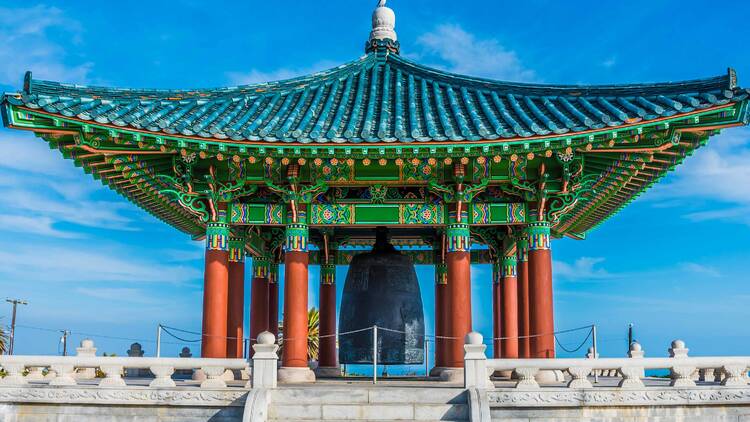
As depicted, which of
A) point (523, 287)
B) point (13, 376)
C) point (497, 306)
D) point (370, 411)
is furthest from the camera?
point (497, 306)

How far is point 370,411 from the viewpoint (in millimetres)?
12750

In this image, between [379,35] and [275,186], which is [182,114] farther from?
[379,35]

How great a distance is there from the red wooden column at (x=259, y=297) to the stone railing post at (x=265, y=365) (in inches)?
300

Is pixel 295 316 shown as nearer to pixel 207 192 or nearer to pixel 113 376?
pixel 207 192

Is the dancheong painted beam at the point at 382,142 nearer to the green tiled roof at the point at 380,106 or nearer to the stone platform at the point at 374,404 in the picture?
the green tiled roof at the point at 380,106

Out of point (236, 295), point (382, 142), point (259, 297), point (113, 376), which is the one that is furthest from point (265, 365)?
point (259, 297)

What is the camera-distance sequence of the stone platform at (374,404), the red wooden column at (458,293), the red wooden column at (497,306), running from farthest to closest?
the red wooden column at (497,306) → the red wooden column at (458,293) → the stone platform at (374,404)

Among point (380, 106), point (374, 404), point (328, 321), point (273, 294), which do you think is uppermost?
point (380, 106)

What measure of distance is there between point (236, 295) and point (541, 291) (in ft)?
23.4

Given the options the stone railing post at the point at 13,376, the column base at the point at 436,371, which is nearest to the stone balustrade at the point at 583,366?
the column base at the point at 436,371

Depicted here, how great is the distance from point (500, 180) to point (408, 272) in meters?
4.03

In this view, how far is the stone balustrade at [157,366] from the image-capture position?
13.3m

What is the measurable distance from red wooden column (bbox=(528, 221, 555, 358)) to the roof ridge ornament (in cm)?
817

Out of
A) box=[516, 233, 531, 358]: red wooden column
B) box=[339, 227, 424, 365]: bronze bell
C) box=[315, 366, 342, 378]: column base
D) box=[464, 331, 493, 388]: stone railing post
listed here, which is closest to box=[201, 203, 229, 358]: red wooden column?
box=[339, 227, 424, 365]: bronze bell
